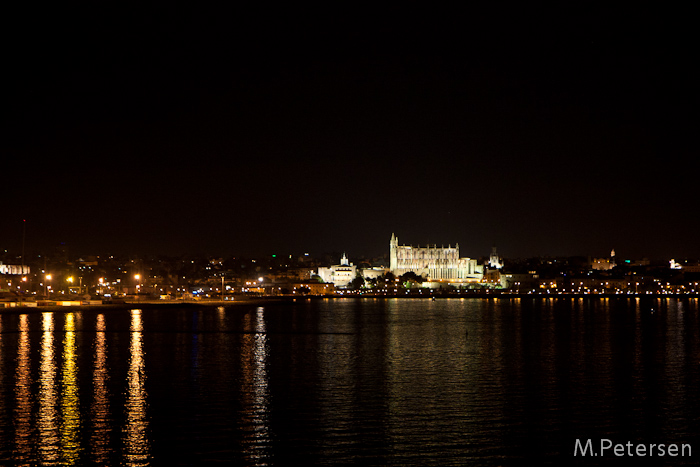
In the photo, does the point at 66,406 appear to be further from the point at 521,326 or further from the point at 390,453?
the point at 521,326

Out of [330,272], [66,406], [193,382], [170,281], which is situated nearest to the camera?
[66,406]

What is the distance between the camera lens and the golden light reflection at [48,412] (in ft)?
45.6

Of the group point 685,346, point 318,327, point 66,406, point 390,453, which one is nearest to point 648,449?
point 390,453

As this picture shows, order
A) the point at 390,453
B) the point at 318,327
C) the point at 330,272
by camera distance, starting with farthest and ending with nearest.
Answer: the point at 330,272 → the point at 318,327 → the point at 390,453

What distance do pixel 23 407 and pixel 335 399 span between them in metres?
7.34

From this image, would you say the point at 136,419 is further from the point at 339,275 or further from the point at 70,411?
the point at 339,275

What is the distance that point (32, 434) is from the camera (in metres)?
15.1

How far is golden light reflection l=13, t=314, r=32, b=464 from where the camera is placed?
13.9 metres

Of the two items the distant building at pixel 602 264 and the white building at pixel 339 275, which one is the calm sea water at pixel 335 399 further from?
the distant building at pixel 602 264

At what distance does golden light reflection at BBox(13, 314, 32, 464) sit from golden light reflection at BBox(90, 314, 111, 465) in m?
1.16

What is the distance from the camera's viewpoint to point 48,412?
683 inches

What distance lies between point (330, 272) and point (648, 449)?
5395 inches

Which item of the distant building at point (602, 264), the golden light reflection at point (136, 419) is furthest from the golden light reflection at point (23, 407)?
the distant building at point (602, 264)

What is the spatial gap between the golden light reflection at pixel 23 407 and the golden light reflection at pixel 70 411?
0.64m
